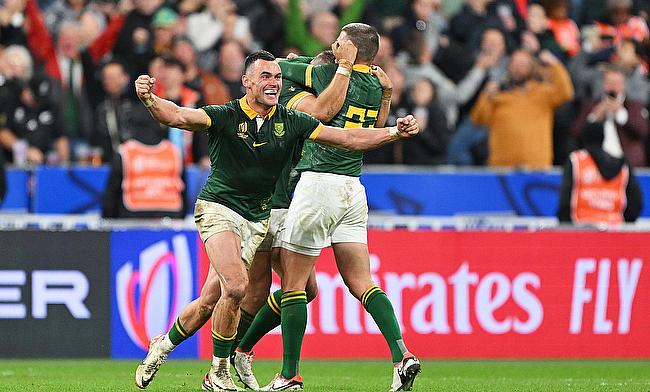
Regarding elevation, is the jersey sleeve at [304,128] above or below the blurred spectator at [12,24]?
below

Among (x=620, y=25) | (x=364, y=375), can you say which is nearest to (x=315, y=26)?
(x=620, y=25)

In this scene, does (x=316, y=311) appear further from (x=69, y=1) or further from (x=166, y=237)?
(x=69, y=1)

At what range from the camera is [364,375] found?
12805 millimetres

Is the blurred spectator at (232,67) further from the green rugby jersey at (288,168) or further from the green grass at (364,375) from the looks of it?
the green rugby jersey at (288,168)

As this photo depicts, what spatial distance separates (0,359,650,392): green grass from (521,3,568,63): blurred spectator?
227 inches

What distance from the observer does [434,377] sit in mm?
12430

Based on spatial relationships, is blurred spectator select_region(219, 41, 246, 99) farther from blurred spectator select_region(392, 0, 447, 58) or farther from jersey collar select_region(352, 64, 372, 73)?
jersey collar select_region(352, 64, 372, 73)

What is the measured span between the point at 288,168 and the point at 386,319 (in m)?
1.48

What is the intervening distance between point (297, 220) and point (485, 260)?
15.0ft

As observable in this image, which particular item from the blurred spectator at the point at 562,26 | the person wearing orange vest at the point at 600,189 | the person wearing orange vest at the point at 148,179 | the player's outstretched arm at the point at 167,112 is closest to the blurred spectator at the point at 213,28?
the person wearing orange vest at the point at 148,179

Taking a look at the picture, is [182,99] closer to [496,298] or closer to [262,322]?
[496,298]

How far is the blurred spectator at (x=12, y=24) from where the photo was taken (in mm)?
17578

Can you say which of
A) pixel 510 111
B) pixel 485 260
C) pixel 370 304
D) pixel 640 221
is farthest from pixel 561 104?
pixel 370 304

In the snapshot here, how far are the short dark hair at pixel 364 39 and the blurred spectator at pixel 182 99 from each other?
17.6ft
